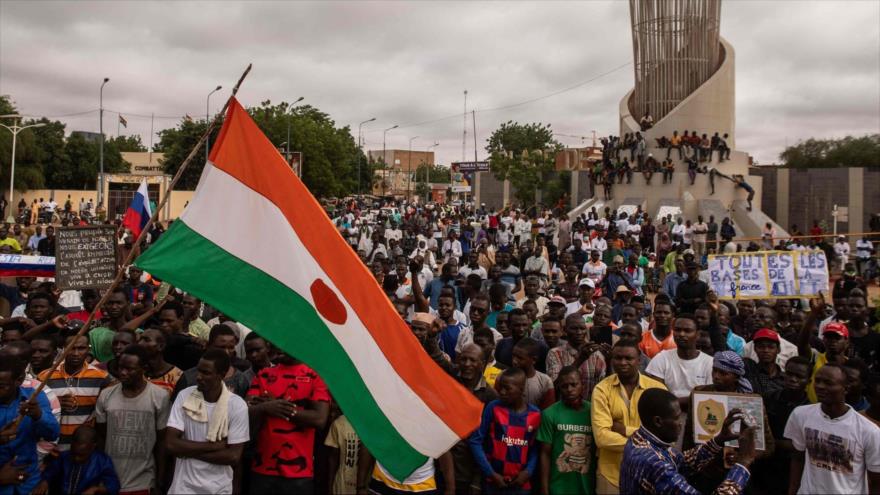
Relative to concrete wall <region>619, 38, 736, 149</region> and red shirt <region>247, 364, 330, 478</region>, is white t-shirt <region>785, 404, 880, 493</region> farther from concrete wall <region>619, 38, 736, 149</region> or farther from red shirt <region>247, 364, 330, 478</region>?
concrete wall <region>619, 38, 736, 149</region>

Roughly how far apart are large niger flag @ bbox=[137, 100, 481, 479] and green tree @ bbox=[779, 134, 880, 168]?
2294 inches

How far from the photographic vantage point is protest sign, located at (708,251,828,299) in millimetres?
8516

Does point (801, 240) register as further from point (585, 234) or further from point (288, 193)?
point (288, 193)

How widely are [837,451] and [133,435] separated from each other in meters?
4.31

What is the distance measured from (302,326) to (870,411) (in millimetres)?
3680

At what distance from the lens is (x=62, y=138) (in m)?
58.9

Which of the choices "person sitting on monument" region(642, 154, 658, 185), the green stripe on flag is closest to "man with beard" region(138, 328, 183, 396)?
the green stripe on flag

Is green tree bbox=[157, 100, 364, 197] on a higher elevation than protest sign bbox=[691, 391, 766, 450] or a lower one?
higher

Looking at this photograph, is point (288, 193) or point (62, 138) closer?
point (288, 193)

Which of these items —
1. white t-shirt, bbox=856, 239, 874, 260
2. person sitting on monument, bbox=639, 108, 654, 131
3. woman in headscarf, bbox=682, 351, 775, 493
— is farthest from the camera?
person sitting on monument, bbox=639, 108, 654, 131

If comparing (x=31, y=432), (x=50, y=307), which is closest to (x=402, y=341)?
(x=31, y=432)

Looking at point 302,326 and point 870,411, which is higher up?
point 302,326

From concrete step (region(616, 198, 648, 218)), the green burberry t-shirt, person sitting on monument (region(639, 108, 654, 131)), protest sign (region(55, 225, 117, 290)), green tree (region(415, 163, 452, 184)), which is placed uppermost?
green tree (region(415, 163, 452, 184))

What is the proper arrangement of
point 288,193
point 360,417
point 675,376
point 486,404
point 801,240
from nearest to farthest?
point 360,417, point 288,193, point 486,404, point 675,376, point 801,240
